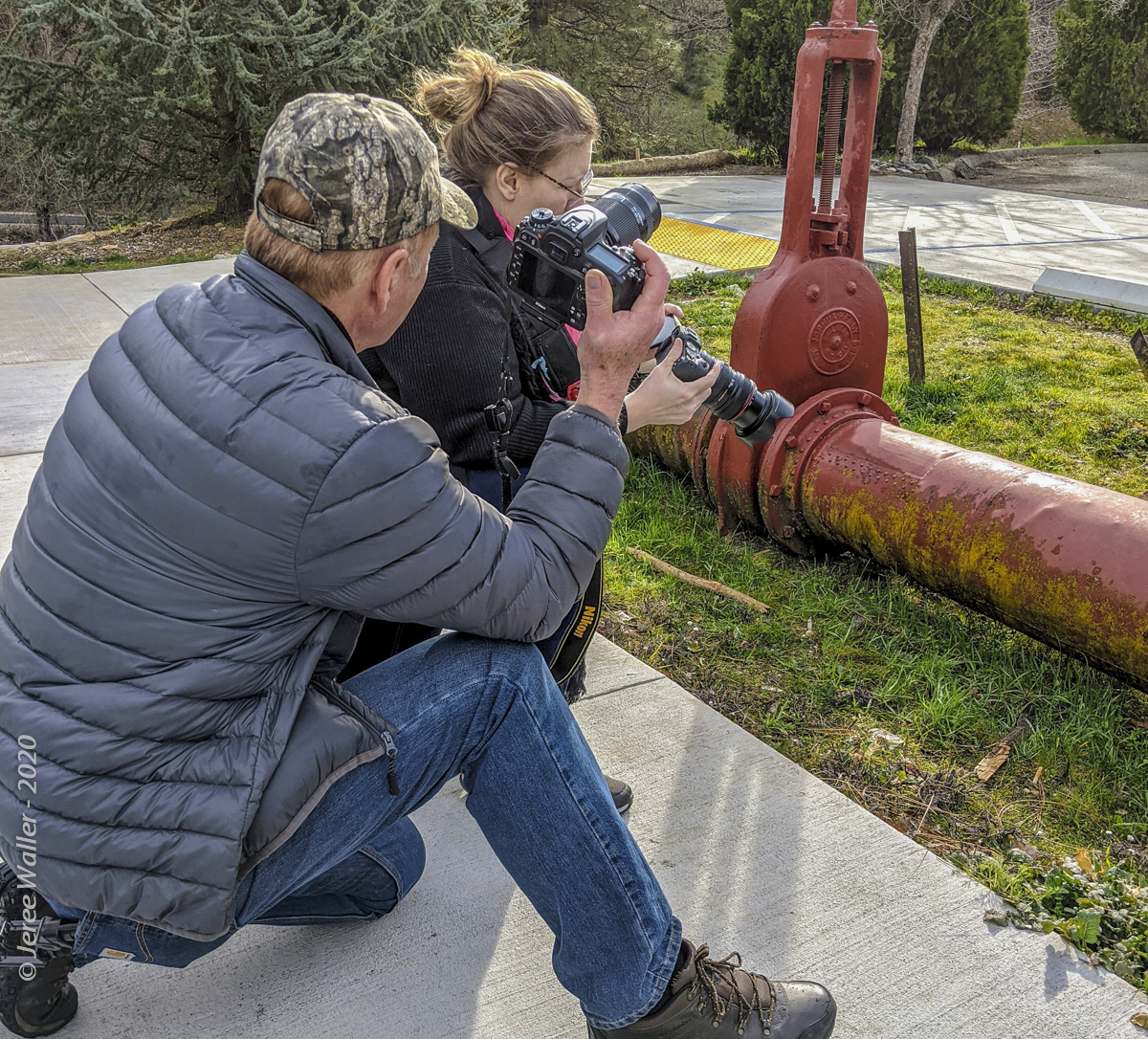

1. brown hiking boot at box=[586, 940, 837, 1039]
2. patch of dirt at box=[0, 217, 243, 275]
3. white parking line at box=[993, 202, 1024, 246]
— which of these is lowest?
brown hiking boot at box=[586, 940, 837, 1039]

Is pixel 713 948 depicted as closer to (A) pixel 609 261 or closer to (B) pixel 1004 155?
(A) pixel 609 261

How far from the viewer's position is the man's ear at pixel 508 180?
212cm

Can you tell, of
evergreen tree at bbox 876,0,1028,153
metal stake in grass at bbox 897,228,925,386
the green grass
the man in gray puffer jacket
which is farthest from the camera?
evergreen tree at bbox 876,0,1028,153

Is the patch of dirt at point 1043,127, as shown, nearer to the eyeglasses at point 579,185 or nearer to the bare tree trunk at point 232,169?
the bare tree trunk at point 232,169

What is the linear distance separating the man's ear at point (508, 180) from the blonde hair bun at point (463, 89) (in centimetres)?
14

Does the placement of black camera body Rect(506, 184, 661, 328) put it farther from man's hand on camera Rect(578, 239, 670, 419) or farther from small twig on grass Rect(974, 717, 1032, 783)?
small twig on grass Rect(974, 717, 1032, 783)

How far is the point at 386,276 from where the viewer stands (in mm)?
1388

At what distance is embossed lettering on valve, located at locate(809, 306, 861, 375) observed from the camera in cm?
320

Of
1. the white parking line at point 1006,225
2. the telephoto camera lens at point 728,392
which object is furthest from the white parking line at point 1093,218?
the telephoto camera lens at point 728,392

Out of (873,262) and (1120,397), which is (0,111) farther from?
(1120,397)

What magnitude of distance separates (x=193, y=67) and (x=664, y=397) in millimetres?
9247

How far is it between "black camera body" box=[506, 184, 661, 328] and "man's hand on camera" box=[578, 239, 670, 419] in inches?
1.8

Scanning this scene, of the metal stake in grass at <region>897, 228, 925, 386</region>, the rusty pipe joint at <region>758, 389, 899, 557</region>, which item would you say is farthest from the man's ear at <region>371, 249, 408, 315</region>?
the metal stake in grass at <region>897, 228, 925, 386</region>

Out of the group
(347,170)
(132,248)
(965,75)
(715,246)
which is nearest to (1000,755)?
(347,170)
